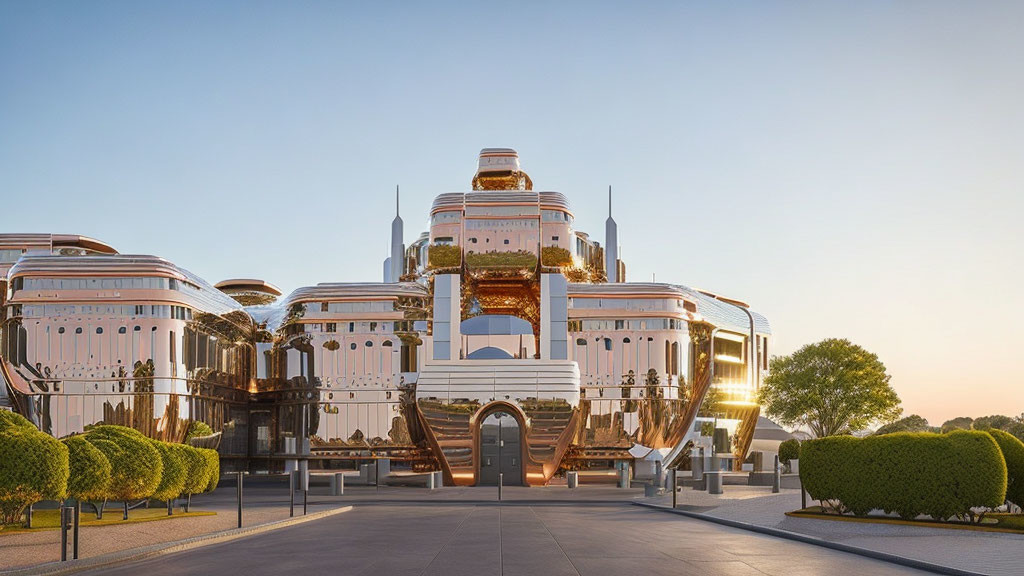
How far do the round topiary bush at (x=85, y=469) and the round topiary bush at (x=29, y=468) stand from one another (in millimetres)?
1270

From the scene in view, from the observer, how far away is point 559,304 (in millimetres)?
51281

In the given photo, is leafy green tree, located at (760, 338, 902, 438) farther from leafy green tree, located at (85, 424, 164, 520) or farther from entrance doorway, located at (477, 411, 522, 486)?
leafy green tree, located at (85, 424, 164, 520)

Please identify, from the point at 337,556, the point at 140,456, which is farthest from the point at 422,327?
the point at 337,556

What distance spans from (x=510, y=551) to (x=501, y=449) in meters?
28.7

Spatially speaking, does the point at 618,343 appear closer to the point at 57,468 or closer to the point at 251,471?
the point at 251,471

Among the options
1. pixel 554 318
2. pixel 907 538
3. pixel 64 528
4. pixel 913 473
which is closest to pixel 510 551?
pixel 64 528

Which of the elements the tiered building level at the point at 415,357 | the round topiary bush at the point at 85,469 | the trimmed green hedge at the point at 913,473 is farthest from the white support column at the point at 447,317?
the trimmed green hedge at the point at 913,473

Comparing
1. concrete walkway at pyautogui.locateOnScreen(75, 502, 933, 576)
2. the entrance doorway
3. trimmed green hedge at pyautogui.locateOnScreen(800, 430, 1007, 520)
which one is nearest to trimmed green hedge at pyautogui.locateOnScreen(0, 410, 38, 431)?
concrete walkway at pyautogui.locateOnScreen(75, 502, 933, 576)

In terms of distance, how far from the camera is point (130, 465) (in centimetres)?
2691

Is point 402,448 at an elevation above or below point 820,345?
below

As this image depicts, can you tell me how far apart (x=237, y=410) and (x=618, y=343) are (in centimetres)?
1975

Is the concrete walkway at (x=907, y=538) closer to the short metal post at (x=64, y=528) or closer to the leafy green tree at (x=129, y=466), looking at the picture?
the short metal post at (x=64, y=528)

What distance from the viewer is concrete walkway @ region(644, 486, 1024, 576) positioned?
1764 centimetres

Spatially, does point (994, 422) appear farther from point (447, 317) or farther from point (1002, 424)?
point (447, 317)
